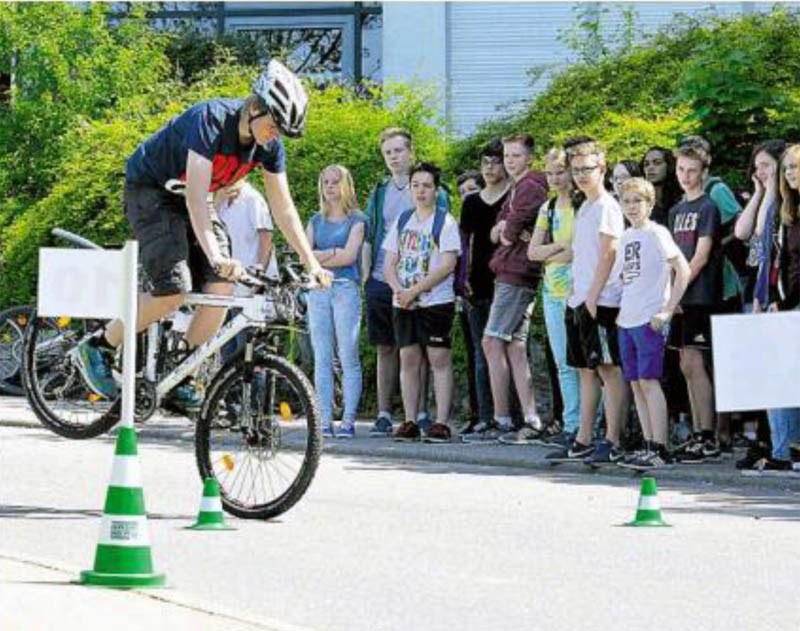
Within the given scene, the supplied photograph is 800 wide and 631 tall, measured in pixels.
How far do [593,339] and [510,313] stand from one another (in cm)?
169

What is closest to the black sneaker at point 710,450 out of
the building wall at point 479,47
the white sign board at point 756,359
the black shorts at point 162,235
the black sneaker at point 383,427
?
the black sneaker at point 383,427

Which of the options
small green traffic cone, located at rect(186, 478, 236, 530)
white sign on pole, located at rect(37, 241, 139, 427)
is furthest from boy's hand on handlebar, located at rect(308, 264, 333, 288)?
white sign on pole, located at rect(37, 241, 139, 427)

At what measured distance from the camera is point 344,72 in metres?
36.4

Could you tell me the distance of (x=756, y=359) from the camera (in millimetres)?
8641

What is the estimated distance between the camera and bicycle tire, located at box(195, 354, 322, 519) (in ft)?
33.5

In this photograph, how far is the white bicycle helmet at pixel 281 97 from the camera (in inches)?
403

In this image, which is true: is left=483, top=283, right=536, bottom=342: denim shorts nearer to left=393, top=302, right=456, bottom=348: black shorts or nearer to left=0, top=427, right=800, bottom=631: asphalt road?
left=393, top=302, right=456, bottom=348: black shorts

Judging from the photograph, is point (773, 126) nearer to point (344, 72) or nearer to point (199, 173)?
point (199, 173)

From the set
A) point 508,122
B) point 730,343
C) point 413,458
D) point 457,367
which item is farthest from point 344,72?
point 730,343

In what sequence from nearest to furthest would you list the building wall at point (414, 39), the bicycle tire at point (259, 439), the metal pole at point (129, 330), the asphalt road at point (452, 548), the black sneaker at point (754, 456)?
1. the asphalt road at point (452, 548)
2. the metal pole at point (129, 330)
3. the bicycle tire at point (259, 439)
4. the black sneaker at point (754, 456)
5. the building wall at point (414, 39)

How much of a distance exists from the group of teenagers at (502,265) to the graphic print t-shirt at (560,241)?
0.02 meters

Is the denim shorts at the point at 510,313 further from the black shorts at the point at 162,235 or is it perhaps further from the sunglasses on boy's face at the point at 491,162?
Answer: the black shorts at the point at 162,235

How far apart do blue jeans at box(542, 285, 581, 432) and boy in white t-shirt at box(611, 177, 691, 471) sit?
3.42 ft

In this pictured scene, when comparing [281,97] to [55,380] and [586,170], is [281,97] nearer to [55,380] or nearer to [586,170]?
[55,380]
